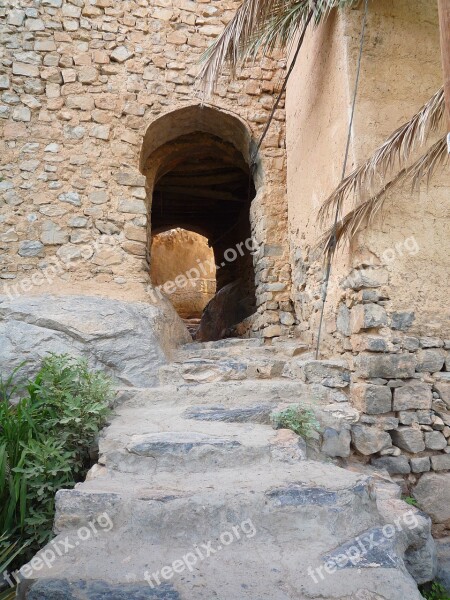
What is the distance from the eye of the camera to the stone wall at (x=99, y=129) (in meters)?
4.38

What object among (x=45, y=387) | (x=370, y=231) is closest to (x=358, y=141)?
(x=370, y=231)

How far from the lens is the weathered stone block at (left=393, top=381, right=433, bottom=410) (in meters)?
3.10

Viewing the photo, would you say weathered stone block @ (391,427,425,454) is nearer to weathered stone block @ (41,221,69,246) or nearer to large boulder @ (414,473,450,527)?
large boulder @ (414,473,450,527)

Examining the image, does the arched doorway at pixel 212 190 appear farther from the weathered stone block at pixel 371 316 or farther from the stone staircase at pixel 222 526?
the stone staircase at pixel 222 526

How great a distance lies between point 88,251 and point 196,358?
5.14 ft

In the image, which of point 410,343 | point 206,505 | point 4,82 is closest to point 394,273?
point 410,343

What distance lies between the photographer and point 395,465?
3.09 metres

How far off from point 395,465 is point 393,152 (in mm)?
2167

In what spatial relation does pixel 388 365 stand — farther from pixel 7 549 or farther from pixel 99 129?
pixel 99 129

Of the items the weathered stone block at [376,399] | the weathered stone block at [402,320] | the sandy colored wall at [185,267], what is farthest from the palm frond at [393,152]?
the sandy colored wall at [185,267]

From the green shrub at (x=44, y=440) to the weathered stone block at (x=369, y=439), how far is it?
1.78 meters

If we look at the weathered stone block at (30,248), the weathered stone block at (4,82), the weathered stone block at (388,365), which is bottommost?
the weathered stone block at (388,365)

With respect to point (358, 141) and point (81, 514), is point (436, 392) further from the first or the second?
point (81, 514)

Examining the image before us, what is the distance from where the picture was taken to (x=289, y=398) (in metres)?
3.38
